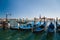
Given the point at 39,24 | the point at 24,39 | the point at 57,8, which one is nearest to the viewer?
the point at 24,39

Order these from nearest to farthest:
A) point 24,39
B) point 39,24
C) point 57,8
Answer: point 24,39, point 57,8, point 39,24

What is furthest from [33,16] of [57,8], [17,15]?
[57,8]

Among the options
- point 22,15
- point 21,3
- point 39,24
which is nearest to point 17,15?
point 22,15

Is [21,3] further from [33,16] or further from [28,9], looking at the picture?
[33,16]

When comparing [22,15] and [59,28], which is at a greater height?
[22,15]

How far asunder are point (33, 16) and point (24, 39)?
86 cm

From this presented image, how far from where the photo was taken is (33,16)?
4.09 metres

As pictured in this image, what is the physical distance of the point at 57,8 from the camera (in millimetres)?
3881

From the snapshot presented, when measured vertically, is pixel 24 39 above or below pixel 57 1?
below

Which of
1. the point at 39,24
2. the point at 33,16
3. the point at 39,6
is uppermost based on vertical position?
the point at 39,6

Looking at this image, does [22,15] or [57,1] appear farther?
[22,15]

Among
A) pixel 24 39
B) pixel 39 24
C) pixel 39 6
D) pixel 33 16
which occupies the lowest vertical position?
pixel 24 39

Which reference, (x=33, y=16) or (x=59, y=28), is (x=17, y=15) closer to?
(x=33, y=16)

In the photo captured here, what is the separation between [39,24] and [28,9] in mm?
1196
